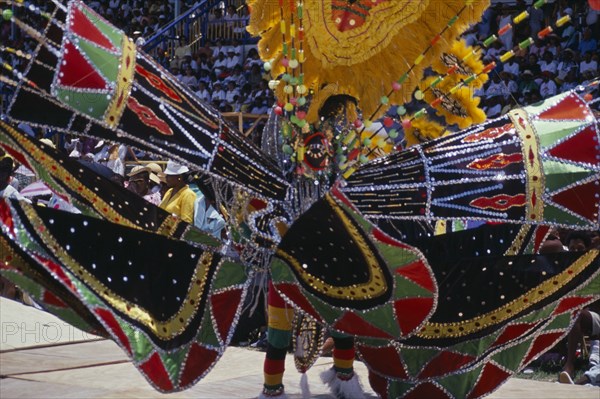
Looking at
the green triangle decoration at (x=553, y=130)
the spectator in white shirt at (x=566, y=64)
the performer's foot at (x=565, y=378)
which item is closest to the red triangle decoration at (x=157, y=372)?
the green triangle decoration at (x=553, y=130)

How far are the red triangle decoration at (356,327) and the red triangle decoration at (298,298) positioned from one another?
0.30ft

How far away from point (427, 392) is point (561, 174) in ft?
3.35

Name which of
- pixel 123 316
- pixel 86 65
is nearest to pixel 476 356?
pixel 123 316

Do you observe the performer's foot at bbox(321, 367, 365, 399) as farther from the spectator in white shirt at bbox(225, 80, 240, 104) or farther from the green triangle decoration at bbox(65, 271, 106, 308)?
the spectator in white shirt at bbox(225, 80, 240, 104)

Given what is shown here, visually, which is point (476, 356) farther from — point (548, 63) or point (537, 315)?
point (548, 63)

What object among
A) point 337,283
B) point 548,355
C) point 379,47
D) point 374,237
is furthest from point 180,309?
point 548,355

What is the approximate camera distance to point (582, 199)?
145 inches

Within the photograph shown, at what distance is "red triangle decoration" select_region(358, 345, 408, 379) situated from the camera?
3895 millimetres

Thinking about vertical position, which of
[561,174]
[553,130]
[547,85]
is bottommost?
[561,174]

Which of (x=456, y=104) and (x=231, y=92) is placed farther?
(x=231, y=92)

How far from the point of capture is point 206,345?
354 centimetres

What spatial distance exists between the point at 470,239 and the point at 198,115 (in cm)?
133

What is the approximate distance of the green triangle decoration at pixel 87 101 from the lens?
3.21 meters

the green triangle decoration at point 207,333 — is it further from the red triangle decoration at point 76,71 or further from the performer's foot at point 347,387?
the red triangle decoration at point 76,71
